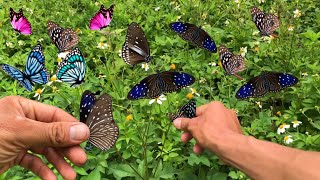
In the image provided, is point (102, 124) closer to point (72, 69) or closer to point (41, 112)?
point (41, 112)

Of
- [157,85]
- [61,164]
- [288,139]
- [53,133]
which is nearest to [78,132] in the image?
[53,133]

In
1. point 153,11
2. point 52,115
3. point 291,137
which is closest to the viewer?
point 52,115

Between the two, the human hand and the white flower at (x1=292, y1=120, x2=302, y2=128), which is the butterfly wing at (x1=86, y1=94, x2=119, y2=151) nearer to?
the human hand

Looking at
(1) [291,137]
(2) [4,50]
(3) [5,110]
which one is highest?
(3) [5,110]

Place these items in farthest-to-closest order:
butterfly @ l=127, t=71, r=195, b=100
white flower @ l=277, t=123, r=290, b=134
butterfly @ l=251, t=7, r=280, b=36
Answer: butterfly @ l=251, t=7, r=280, b=36, white flower @ l=277, t=123, r=290, b=134, butterfly @ l=127, t=71, r=195, b=100

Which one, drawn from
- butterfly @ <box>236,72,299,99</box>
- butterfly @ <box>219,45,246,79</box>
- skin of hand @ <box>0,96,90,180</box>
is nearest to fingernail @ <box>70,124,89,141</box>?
skin of hand @ <box>0,96,90,180</box>

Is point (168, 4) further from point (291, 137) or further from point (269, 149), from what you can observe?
point (269, 149)

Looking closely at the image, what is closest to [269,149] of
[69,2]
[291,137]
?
[291,137]
